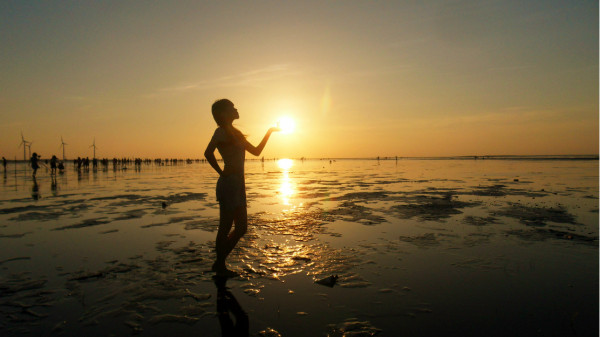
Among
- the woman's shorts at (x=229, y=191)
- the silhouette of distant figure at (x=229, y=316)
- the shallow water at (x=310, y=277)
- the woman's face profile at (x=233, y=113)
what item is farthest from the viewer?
the woman's face profile at (x=233, y=113)

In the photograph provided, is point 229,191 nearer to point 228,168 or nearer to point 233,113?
point 228,168

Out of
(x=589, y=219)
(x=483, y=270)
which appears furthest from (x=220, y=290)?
(x=589, y=219)

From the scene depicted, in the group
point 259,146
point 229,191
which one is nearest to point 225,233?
point 229,191

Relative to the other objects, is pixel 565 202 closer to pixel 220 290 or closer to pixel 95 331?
pixel 220 290

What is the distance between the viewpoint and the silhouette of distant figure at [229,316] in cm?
333

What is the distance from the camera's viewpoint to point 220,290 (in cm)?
443

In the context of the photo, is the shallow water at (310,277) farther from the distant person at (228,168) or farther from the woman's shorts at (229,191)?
the woman's shorts at (229,191)

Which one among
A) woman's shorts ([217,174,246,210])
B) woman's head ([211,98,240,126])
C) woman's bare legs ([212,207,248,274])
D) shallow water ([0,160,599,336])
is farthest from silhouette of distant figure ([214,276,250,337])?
woman's head ([211,98,240,126])

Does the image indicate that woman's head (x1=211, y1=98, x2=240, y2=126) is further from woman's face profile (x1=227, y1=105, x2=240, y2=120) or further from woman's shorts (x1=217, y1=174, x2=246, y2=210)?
woman's shorts (x1=217, y1=174, x2=246, y2=210)

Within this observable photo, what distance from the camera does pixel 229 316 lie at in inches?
144

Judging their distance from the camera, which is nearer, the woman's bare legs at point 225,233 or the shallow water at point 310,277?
the shallow water at point 310,277

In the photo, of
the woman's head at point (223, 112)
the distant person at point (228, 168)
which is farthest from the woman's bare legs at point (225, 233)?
the woman's head at point (223, 112)

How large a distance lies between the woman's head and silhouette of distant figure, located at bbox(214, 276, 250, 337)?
2497 mm

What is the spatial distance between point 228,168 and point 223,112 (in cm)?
89
